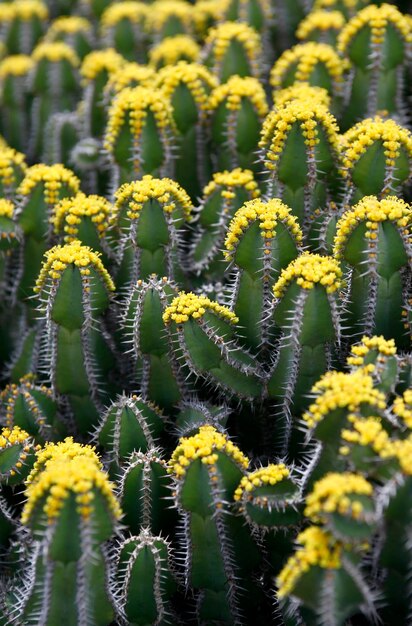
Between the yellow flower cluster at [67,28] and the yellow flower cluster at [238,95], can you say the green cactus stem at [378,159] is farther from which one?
the yellow flower cluster at [67,28]

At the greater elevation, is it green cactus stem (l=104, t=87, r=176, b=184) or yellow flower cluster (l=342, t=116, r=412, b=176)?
green cactus stem (l=104, t=87, r=176, b=184)

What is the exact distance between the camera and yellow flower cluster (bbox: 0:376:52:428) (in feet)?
12.0

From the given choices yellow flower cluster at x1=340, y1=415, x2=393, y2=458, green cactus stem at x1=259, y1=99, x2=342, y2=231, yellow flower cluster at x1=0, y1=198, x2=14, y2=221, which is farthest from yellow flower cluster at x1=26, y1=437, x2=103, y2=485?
green cactus stem at x1=259, y1=99, x2=342, y2=231

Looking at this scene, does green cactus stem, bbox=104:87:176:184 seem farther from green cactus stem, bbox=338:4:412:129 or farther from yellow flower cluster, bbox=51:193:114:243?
green cactus stem, bbox=338:4:412:129

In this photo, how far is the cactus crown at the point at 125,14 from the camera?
218 inches

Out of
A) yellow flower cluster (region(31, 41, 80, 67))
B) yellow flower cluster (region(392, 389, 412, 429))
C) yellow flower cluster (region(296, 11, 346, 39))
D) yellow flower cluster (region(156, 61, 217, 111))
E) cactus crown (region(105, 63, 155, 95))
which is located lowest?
yellow flower cluster (region(392, 389, 412, 429))

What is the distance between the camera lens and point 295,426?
335 centimetres

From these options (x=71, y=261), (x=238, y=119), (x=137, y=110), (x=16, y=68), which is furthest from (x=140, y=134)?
(x=16, y=68)

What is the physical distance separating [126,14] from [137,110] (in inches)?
74.7

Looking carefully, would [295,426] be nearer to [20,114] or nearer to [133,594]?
[133,594]

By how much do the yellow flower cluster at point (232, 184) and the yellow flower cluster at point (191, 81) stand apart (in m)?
0.58

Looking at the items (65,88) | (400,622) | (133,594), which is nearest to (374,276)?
(400,622)

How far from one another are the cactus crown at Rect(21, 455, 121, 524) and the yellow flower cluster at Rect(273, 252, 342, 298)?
3.35ft

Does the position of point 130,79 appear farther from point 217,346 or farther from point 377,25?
point 217,346
